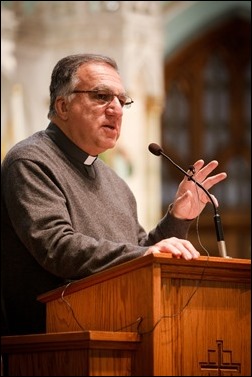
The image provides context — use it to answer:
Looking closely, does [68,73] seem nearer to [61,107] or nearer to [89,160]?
[61,107]

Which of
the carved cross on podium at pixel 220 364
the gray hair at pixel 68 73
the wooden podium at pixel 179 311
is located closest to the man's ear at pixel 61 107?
the gray hair at pixel 68 73

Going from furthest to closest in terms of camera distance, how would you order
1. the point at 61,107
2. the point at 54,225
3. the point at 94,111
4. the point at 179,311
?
the point at 61,107, the point at 94,111, the point at 54,225, the point at 179,311

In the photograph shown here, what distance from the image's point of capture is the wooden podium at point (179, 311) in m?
2.71

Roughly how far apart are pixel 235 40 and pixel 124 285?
691cm

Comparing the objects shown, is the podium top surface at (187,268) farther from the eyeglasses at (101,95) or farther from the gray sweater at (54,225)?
the eyeglasses at (101,95)

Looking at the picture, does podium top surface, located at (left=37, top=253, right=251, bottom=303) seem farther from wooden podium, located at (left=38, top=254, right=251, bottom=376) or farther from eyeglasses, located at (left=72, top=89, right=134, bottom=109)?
eyeglasses, located at (left=72, top=89, right=134, bottom=109)

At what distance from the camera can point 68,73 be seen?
12.0 feet

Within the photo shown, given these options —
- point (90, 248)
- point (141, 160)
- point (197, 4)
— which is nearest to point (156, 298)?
point (90, 248)

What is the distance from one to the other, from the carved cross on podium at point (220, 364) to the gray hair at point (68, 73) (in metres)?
1.33

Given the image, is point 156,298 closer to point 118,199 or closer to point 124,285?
point 124,285

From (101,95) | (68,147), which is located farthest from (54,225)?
(101,95)

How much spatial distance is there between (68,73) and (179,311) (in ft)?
4.22

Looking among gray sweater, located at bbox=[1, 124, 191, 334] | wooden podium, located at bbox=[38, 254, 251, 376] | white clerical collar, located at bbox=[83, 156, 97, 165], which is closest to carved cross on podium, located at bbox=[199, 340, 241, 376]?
wooden podium, located at bbox=[38, 254, 251, 376]

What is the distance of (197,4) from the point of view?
27.5ft
